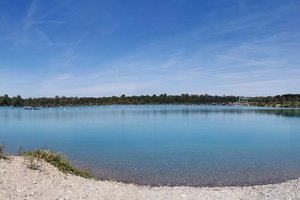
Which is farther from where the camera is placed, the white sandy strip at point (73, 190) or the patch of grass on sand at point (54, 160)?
the patch of grass on sand at point (54, 160)

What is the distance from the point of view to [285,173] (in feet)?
89.5

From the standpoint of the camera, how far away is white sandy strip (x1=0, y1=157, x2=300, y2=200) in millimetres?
15570

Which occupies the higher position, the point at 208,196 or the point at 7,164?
the point at 7,164

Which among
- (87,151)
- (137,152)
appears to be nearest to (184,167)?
(137,152)

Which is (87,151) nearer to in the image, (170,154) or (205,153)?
(170,154)

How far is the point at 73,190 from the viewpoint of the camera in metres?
16.9

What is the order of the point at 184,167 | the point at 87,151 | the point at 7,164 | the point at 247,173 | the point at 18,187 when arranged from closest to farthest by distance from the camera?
the point at 18,187, the point at 7,164, the point at 247,173, the point at 184,167, the point at 87,151

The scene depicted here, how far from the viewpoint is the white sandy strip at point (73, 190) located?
15570 millimetres

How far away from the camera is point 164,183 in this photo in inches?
936

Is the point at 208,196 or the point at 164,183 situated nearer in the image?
the point at 208,196

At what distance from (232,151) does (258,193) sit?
2161cm

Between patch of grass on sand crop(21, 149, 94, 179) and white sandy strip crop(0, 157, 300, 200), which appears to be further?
patch of grass on sand crop(21, 149, 94, 179)

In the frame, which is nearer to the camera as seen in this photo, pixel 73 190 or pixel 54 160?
pixel 73 190

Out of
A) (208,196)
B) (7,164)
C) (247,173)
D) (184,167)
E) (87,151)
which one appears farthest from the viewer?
(87,151)
